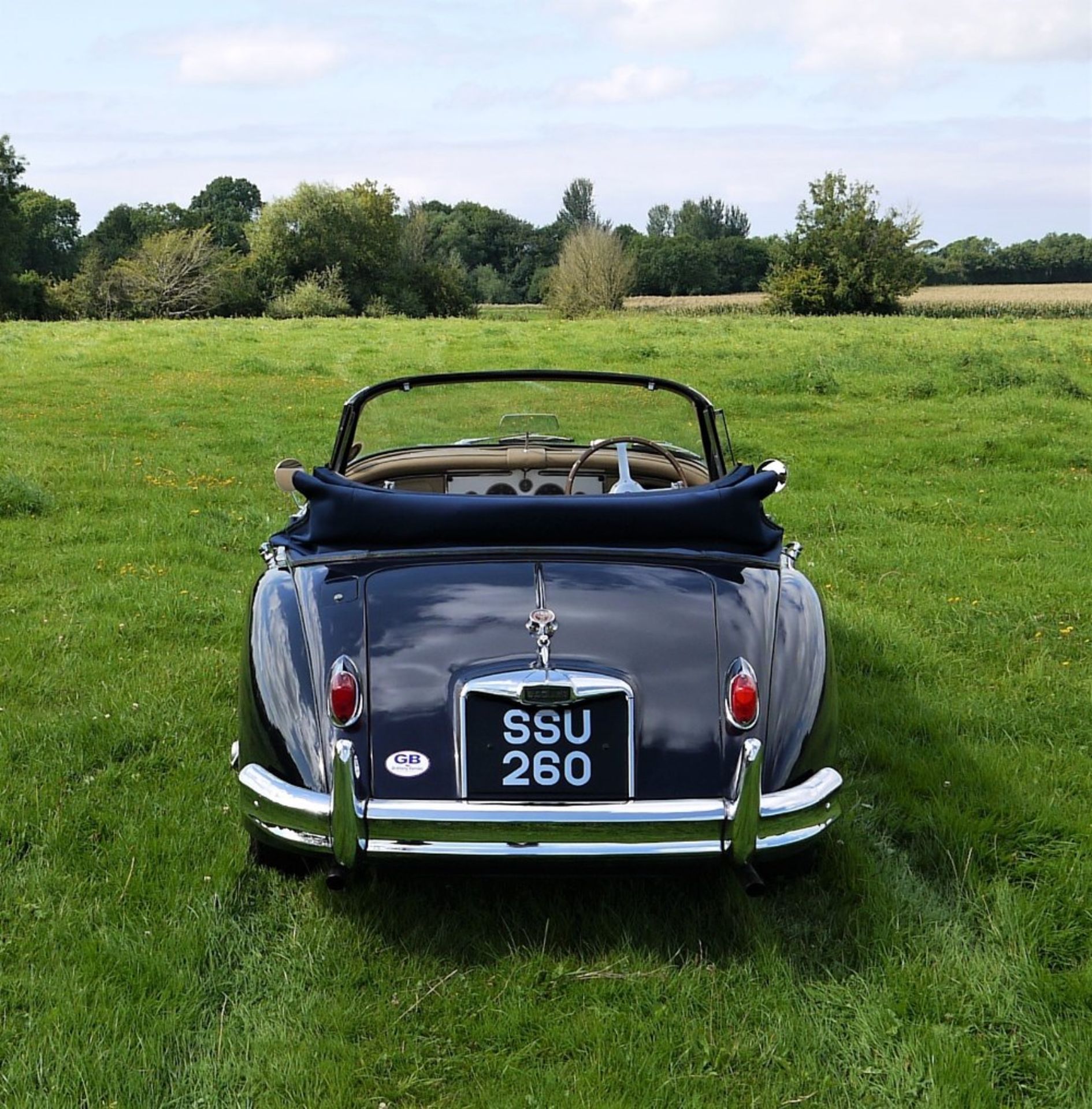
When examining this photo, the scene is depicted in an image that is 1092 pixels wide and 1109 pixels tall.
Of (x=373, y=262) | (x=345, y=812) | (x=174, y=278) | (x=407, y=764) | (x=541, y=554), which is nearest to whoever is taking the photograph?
(x=345, y=812)

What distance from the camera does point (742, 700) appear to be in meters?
2.74

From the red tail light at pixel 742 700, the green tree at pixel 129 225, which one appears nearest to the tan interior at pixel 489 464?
the red tail light at pixel 742 700

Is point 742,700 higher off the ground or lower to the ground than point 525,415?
lower

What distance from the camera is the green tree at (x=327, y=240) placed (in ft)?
173

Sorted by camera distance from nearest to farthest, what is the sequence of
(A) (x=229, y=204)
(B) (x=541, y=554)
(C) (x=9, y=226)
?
(B) (x=541, y=554)
(C) (x=9, y=226)
(A) (x=229, y=204)

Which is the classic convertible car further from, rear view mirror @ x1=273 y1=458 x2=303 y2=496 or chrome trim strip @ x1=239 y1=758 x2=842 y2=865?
rear view mirror @ x1=273 y1=458 x2=303 y2=496

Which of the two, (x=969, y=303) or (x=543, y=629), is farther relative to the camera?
(x=969, y=303)

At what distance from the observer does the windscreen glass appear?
4203mm

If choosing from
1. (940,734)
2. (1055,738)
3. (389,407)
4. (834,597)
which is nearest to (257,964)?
(389,407)

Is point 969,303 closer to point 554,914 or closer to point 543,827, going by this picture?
point 554,914

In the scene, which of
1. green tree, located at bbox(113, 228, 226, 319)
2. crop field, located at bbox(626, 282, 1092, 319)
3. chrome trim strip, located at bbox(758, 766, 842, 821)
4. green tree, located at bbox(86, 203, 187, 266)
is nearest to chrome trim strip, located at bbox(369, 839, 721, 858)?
chrome trim strip, located at bbox(758, 766, 842, 821)

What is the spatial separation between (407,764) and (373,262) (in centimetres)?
5722

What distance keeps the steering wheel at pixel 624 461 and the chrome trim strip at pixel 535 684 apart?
1.29 meters

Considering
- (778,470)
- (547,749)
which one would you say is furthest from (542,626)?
(778,470)
